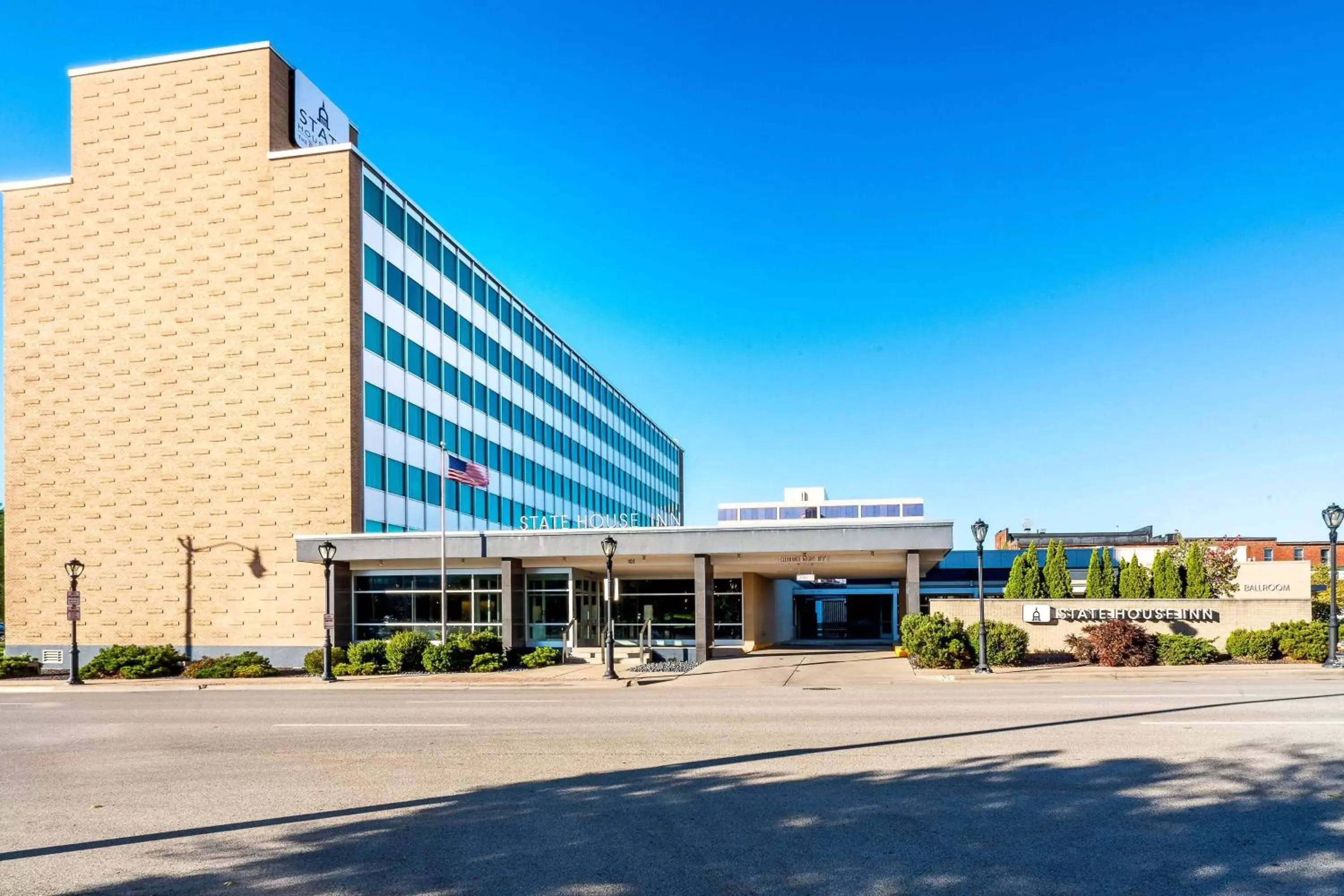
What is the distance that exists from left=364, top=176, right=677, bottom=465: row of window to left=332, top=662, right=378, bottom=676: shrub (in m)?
17.7

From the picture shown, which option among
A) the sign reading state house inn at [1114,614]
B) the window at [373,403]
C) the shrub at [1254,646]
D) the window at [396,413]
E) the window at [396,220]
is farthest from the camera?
the window at [396,220]

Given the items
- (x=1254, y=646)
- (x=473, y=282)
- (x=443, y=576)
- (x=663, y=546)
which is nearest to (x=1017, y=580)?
(x=1254, y=646)

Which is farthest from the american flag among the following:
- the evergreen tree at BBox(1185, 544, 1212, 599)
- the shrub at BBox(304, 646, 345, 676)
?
the evergreen tree at BBox(1185, 544, 1212, 599)

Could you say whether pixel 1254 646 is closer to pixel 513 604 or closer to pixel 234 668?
pixel 513 604

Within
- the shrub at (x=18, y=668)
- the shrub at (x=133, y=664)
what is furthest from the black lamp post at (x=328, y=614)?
the shrub at (x=18, y=668)

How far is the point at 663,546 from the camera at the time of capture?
117 feet

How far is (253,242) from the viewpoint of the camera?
130ft

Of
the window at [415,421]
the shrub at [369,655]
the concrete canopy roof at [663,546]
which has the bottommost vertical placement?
the shrub at [369,655]

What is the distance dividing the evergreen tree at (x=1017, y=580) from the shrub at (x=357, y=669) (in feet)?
72.2

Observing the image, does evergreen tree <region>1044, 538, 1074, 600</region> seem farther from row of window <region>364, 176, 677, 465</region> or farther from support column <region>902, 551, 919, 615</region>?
row of window <region>364, 176, 677, 465</region>

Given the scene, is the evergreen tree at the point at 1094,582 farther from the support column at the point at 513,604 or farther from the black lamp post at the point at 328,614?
the black lamp post at the point at 328,614

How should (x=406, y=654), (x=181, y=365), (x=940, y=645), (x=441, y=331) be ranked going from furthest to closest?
(x=441, y=331) → (x=181, y=365) → (x=406, y=654) → (x=940, y=645)

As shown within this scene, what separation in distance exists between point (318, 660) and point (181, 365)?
13910mm

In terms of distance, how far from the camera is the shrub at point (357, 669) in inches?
1319
